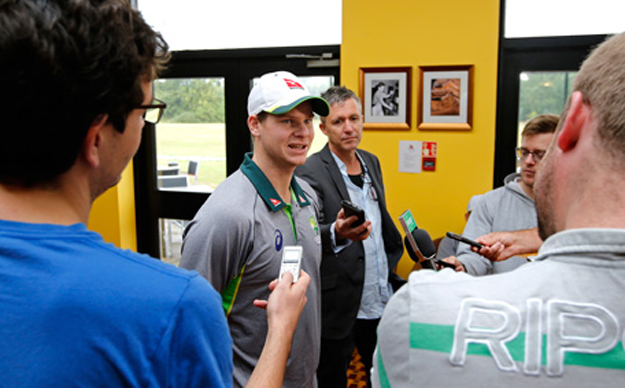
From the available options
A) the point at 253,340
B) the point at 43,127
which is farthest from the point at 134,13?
the point at 253,340

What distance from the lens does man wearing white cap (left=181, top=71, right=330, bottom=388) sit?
5.05 ft

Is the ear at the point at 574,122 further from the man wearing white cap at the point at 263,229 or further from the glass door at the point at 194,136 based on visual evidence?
the glass door at the point at 194,136

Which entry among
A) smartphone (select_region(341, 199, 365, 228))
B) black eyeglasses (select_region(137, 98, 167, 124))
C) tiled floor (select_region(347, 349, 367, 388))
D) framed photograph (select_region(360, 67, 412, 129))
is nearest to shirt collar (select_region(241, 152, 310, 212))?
smartphone (select_region(341, 199, 365, 228))

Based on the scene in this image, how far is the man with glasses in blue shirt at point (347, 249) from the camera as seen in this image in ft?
8.46

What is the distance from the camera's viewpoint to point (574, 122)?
72 cm

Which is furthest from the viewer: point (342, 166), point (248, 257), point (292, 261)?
point (342, 166)

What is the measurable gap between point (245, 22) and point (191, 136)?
1149 millimetres

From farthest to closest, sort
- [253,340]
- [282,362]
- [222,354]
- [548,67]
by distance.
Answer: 1. [548,67]
2. [253,340]
3. [282,362]
4. [222,354]

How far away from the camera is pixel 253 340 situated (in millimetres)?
1596

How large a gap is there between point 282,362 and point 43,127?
765 mm

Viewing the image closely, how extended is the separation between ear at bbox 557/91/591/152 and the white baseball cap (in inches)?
48.0

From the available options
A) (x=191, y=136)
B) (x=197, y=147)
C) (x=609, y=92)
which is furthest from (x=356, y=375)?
(x=609, y=92)

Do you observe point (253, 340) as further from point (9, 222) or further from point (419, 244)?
point (9, 222)

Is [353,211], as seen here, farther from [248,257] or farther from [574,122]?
[574,122]
